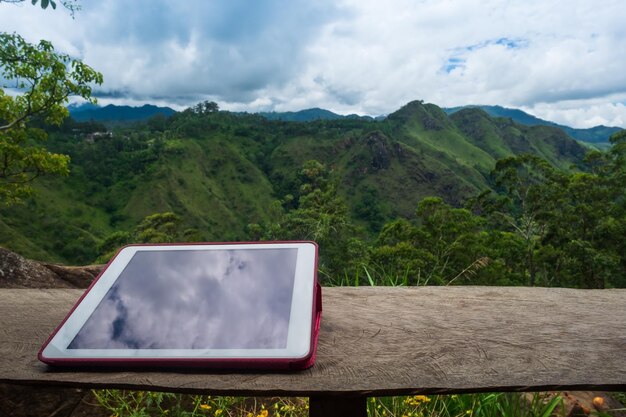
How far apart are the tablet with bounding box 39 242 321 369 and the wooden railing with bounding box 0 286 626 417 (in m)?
0.03

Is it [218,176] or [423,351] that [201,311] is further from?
[218,176]

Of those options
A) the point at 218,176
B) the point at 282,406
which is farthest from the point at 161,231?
the point at 218,176

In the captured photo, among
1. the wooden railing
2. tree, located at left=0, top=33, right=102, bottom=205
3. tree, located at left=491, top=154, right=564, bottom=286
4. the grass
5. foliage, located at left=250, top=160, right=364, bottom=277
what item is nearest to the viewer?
the wooden railing

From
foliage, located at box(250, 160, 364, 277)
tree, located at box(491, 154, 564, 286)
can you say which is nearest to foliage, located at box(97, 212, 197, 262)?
foliage, located at box(250, 160, 364, 277)

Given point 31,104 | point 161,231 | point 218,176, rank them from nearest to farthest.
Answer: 1. point 31,104
2. point 161,231
3. point 218,176

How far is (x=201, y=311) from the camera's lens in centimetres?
87

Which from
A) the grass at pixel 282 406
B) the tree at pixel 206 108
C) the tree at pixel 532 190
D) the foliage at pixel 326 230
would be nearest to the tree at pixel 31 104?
the grass at pixel 282 406

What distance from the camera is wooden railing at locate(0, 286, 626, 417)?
2.49 feet

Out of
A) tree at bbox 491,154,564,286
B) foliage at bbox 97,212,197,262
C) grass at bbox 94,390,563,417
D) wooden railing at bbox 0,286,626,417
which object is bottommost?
foliage at bbox 97,212,197,262

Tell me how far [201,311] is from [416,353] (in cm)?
40

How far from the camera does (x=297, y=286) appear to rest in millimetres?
916

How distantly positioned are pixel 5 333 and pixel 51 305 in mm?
225

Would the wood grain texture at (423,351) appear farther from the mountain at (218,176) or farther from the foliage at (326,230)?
the mountain at (218,176)

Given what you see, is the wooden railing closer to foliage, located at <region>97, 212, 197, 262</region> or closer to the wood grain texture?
the wood grain texture
